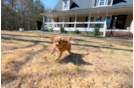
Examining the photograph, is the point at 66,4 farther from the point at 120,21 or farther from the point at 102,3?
the point at 120,21

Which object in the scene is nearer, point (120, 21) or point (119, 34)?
point (119, 34)

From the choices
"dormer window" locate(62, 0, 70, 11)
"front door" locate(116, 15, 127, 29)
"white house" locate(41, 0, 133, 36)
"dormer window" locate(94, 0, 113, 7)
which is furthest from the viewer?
"dormer window" locate(62, 0, 70, 11)

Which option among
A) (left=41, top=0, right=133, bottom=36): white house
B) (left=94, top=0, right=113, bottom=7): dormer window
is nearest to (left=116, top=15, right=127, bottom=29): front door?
(left=41, top=0, right=133, bottom=36): white house

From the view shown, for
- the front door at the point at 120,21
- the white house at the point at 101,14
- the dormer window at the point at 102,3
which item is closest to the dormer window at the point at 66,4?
the white house at the point at 101,14

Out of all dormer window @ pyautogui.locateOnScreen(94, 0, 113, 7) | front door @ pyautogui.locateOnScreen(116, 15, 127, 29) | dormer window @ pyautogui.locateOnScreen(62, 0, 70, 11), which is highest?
dormer window @ pyautogui.locateOnScreen(62, 0, 70, 11)

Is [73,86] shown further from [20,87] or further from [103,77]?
[20,87]

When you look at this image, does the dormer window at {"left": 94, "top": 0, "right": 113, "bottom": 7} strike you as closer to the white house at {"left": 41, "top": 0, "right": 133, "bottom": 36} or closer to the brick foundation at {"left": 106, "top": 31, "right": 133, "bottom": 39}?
the white house at {"left": 41, "top": 0, "right": 133, "bottom": 36}

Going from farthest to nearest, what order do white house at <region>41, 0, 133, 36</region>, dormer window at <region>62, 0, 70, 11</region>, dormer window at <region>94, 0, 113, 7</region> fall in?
dormer window at <region>62, 0, 70, 11</region> → dormer window at <region>94, 0, 113, 7</region> → white house at <region>41, 0, 133, 36</region>

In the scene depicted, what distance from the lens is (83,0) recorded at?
12898mm

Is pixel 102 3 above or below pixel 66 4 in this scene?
below

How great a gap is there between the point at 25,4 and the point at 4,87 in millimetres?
23086

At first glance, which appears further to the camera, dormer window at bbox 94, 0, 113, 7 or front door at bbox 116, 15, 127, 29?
front door at bbox 116, 15, 127, 29

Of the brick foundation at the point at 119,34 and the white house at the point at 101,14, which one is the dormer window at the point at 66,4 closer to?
the white house at the point at 101,14

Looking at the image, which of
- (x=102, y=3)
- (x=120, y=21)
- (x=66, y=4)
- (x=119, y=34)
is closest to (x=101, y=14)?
(x=102, y=3)
